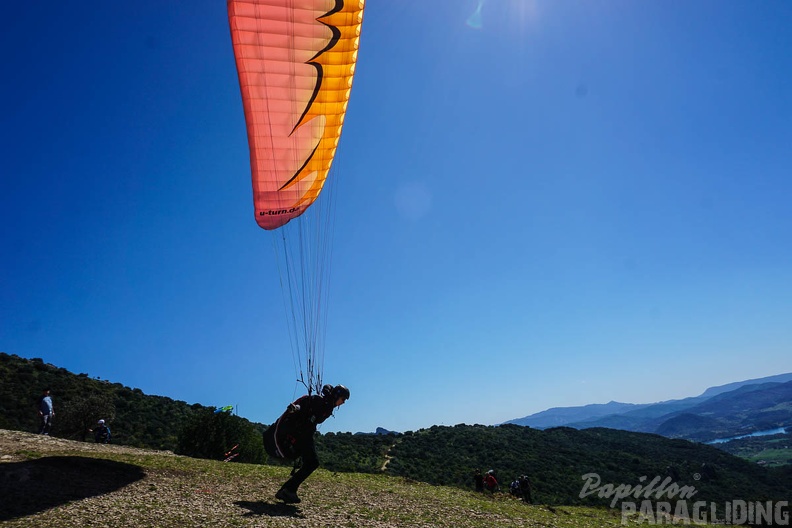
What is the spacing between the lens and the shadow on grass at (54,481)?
238 inches

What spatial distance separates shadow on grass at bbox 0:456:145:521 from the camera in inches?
238

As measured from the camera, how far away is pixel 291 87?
880 cm

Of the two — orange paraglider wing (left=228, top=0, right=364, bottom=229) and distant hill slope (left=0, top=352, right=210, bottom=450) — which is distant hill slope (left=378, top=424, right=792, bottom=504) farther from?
orange paraglider wing (left=228, top=0, right=364, bottom=229)

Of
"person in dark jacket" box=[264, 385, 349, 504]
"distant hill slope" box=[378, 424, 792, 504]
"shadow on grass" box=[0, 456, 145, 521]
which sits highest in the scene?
"person in dark jacket" box=[264, 385, 349, 504]

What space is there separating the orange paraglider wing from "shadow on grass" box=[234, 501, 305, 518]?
5625 mm

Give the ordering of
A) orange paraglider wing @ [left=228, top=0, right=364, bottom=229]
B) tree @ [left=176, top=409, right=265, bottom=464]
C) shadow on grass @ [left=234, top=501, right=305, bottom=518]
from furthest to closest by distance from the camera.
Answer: tree @ [left=176, top=409, right=265, bottom=464]
orange paraglider wing @ [left=228, top=0, right=364, bottom=229]
shadow on grass @ [left=234, top=501, right=305, bottom=518]

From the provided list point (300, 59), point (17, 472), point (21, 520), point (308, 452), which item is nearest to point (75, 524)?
point (21, 520)

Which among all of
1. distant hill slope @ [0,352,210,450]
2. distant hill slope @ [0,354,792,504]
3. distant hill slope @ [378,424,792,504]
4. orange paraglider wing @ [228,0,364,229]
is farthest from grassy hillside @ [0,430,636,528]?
distant hill slope @ [378,424,792,504]

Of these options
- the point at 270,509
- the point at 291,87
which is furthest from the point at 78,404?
the point at 291,87

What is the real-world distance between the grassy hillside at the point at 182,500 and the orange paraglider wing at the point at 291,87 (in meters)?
5.61

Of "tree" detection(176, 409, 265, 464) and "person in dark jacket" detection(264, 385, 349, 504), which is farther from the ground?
"person in dark jacket" detection(264, 385, 349, 504)

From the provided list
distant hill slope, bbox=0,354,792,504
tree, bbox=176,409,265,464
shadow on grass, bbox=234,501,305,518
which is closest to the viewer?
shadow on grass, bbox=234,501,305,518

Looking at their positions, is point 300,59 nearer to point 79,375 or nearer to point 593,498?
point 593,498

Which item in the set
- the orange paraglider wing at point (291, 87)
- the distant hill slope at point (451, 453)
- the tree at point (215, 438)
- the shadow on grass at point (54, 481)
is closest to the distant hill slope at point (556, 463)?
the distant hill slope at point (451, 453)
